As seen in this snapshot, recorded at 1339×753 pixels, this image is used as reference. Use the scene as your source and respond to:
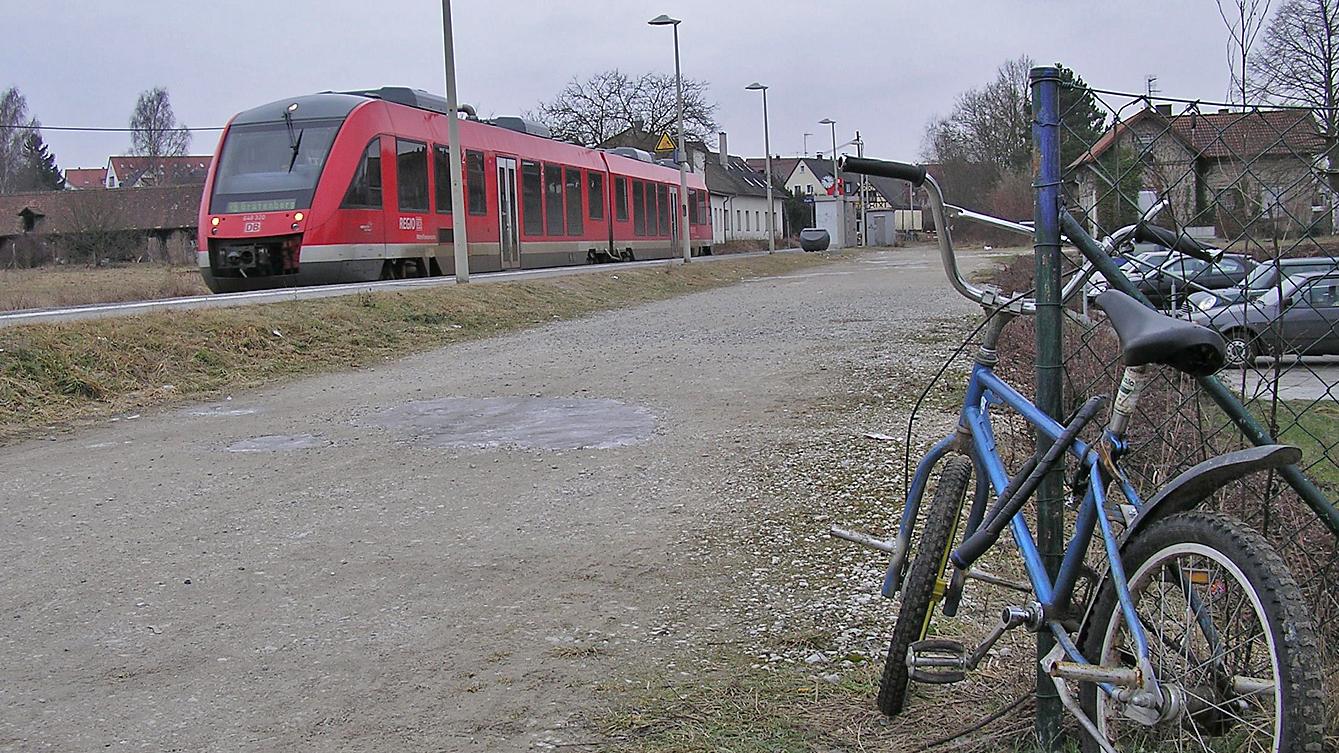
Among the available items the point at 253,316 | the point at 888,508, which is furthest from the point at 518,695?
the point at 253,316

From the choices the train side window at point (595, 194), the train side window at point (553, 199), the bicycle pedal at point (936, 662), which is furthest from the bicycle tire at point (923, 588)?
the train side window at point (595, 194)

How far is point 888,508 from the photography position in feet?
18.2

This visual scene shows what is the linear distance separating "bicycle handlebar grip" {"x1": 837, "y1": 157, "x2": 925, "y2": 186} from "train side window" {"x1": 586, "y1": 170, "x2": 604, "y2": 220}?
27.9 meters

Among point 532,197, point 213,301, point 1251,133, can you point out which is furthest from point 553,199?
point 1251,133

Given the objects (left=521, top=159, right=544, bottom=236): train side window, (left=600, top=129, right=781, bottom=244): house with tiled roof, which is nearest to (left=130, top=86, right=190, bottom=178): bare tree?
(left=600, top=129, right=781, bottom=244): house with tiled roof

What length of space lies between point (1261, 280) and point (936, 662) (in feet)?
4.54

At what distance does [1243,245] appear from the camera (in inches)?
126

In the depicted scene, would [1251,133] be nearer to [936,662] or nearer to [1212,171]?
[1212,171]

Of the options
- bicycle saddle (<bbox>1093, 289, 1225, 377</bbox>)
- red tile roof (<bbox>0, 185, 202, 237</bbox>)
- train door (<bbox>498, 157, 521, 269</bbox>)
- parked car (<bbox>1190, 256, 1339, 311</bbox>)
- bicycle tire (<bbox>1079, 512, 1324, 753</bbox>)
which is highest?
red tile roof (<bbox>0, 185, 202, 237</bbox>)

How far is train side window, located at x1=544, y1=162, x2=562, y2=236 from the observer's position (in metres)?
27.6

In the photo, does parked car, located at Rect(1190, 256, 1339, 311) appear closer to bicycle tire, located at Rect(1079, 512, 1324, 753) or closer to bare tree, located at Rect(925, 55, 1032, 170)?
bicycle tire, located at Rect(1079, 512, 1324, 753)

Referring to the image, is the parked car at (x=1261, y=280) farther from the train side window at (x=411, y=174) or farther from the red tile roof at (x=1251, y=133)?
the train side window at (x=411, y=174)

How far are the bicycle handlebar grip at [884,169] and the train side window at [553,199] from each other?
24769 mm

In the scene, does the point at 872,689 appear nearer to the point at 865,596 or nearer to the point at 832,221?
the point at 865,596
